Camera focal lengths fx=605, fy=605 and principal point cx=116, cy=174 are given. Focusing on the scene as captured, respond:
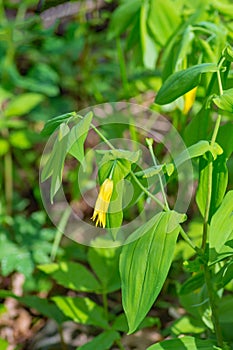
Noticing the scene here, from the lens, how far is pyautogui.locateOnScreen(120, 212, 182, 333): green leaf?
85 cm

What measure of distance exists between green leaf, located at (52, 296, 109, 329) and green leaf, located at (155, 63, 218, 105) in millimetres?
554

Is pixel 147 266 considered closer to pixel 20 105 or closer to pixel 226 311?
pixel 226 311

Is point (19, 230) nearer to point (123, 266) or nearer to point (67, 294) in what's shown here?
point (67, 294)

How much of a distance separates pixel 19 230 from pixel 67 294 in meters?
0.26

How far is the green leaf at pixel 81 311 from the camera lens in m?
1.31

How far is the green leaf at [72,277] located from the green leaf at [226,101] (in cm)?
61

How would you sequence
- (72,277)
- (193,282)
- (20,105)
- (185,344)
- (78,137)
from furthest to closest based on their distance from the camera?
1. (20,105)
2. (72,277)
3. (193,282)
4. (185,344)
5. (78,137)

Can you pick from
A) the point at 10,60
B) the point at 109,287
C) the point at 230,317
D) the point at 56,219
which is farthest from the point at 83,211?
the point at 230,317

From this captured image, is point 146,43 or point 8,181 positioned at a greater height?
point 146,43

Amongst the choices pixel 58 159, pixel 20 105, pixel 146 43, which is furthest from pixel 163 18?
pixel 58 159

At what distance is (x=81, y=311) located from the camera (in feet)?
4.35

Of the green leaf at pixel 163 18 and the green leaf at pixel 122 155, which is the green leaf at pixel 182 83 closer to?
the green leaf at pixel 122 155

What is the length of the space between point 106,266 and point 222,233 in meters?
0.53

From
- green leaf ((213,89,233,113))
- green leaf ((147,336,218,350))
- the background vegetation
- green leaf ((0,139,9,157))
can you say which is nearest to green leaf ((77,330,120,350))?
the background vegetation
